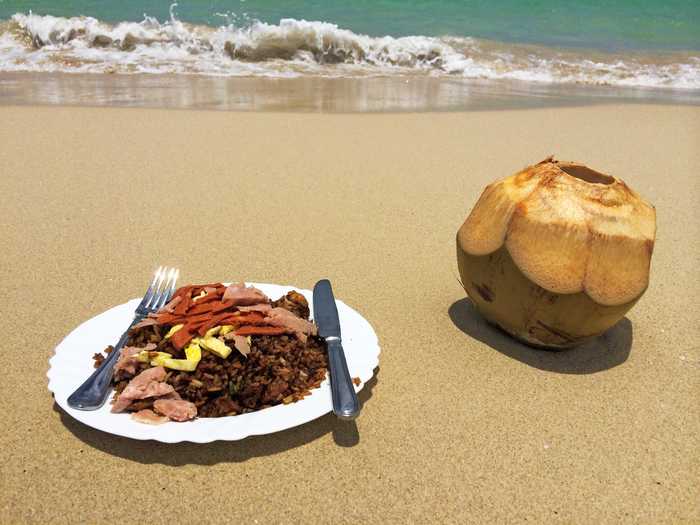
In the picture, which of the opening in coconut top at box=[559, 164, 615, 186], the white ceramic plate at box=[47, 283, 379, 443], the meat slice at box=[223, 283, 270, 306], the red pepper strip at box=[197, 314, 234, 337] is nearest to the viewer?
the white ceramic plate at box=[47, 283, 379, 443]

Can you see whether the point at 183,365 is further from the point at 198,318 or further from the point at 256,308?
the point at 256,308

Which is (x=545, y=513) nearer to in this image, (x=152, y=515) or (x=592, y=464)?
(x=592, y=464)

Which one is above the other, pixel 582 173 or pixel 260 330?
pixel 582 173

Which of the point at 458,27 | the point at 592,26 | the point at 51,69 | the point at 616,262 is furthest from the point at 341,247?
the point at 592,26

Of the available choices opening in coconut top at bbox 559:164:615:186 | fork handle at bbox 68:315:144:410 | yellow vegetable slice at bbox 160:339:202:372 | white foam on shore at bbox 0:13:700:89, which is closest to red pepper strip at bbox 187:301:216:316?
yellow vegetable slice at bbox 160:339:202:372

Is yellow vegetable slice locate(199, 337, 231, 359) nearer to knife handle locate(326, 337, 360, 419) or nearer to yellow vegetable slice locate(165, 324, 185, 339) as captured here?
yellow vegetable slice locate(165, 324, 185, 339)

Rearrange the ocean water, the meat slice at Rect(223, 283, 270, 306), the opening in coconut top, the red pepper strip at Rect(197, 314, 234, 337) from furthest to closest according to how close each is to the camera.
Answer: the ocean water < the opening in coconut top < the meat slice at Rect(223, 283, 270, 306) < the red pepper strip at Rect(197, 314, 234, 337)

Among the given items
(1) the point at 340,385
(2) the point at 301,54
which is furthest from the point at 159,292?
(2) the point at 301,54
